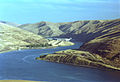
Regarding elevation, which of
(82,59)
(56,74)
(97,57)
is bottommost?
(56,74)

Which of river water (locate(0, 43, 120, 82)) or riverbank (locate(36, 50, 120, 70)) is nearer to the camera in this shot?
river water (locate(0, 43, 120, 82))

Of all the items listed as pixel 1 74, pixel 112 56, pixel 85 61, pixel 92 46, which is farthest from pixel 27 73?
pixel 92 46

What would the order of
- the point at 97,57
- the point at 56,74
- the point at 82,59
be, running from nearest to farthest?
the point at 56,74, the point at 82,59, the point at 97,57

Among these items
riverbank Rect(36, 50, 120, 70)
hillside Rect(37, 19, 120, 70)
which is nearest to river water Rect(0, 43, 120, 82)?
riverbank Rect(36, 50, 120, 70)

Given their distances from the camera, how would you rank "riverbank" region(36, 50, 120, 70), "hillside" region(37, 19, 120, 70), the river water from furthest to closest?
1. "hillside" region(37, 19, 120, 70)
2. "riverbank" region(36, 50, 120, 70)
3. the river water

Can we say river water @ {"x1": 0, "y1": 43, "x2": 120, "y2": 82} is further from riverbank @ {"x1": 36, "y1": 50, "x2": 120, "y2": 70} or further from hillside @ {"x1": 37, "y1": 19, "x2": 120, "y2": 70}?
hillside @ {"x1": 37, "y1": 19, "x2": 120, "y2": 70}

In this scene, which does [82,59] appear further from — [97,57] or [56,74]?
[56,74]

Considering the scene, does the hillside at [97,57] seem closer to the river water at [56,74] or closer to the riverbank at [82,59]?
the riverbank at [82,59]

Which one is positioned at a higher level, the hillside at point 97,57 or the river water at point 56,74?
the hillside at point 97,57

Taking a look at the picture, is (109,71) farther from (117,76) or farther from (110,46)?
(110,46)

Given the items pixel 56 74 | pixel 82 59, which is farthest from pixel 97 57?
pixel 56 74

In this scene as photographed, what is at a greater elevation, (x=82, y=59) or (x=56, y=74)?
(x=82, y=59)

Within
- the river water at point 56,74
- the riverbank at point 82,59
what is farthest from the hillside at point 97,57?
the river water at point 56,74
